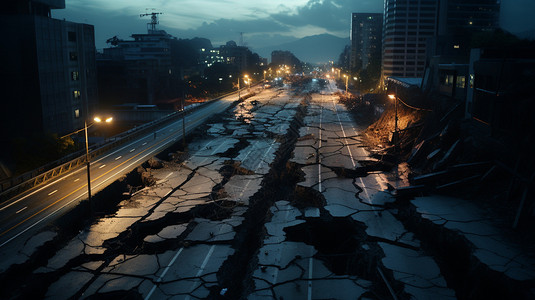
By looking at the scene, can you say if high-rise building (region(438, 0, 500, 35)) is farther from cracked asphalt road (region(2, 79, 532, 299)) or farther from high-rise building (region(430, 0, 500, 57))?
cracked asphalt road (region(2, 79, 532, 299))

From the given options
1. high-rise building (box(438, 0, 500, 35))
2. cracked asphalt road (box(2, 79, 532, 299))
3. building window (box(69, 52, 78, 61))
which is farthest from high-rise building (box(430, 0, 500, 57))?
cracked asphalt road (box(2, 79, 532, 299))

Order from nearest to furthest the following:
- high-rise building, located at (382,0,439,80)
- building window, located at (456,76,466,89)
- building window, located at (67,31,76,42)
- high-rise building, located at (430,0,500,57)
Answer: building window, located at (456,76,466,89)
building window, located at (67,31,76,42)
high-rise building, located at (430,0,500,57)
high-rise building, located at (382,0,439,80)

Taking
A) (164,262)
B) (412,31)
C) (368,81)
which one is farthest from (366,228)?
(412,31)

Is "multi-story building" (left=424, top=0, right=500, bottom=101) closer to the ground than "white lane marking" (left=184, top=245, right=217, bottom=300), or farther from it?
farther from it

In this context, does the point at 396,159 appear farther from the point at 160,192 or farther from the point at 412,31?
the point at 412,31

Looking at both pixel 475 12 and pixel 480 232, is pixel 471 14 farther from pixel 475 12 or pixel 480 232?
pixel 480 232

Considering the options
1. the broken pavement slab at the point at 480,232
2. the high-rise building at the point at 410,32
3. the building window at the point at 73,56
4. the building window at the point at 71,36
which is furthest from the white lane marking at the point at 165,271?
the high-rise building at the point at 410,32

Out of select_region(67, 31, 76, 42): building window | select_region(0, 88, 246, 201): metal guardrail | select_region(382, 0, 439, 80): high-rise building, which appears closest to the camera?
select_region(0, 88, 246, 201): metal guardrail
